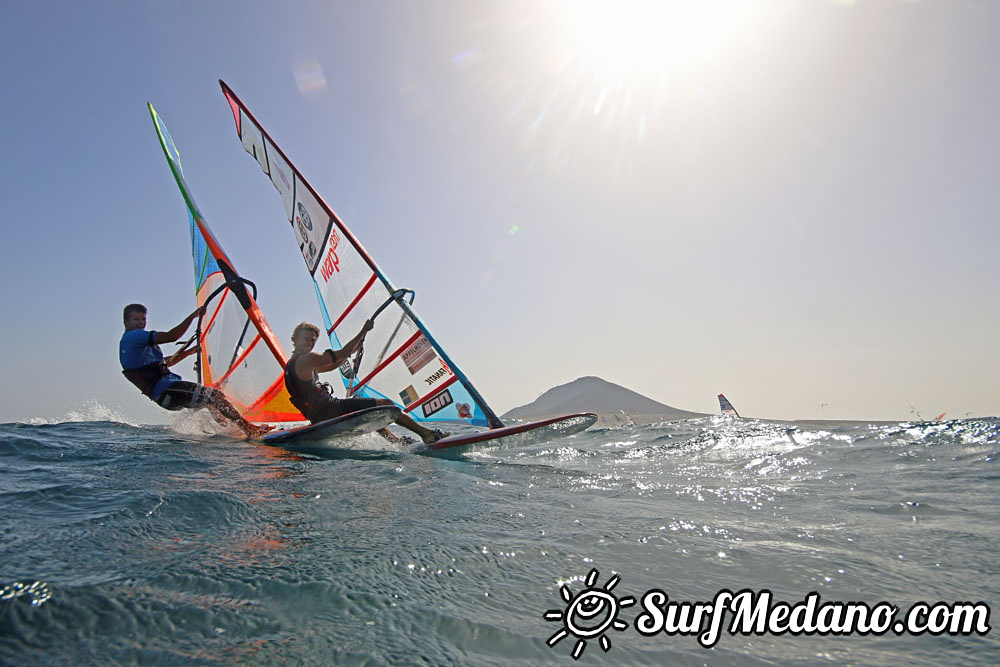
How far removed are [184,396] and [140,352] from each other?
74cm

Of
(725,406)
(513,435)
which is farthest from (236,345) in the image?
(725,406)

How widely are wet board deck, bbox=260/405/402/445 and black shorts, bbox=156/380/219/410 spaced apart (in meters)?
1.59

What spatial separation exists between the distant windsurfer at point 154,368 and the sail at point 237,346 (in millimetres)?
754

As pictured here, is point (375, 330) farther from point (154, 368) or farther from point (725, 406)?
point (725, 406)

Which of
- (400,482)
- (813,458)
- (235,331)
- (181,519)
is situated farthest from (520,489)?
(235,331)

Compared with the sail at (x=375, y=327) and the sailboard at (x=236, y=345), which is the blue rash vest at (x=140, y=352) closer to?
the sailboard at (x=236, y=345)

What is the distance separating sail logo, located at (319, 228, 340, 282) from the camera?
7.59 m

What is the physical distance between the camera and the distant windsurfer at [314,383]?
591 centimetres

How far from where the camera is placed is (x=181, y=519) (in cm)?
236

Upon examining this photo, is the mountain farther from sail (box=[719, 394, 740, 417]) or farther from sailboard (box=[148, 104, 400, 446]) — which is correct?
sailboard (box=[148, 104, 400, 446])

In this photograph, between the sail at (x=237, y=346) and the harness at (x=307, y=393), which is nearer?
the harness at (x=307, y=393)

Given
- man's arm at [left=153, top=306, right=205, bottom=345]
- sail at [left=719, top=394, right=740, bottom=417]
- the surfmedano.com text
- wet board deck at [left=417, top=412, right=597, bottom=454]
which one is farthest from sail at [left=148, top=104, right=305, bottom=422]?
sail at [left=719, top=394, right=740, bottom=417]

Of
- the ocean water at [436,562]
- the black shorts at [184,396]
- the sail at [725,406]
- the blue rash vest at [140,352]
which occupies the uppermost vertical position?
the sail at [725,406]

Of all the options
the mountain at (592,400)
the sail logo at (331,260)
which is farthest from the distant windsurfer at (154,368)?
the mountain at (592,400)
